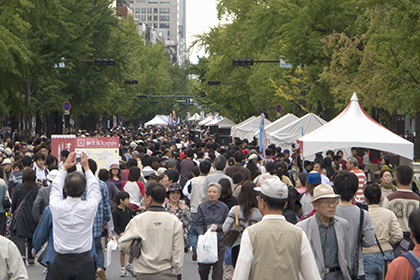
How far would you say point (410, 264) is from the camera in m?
3.97

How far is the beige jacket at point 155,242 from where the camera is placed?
19.4 feet


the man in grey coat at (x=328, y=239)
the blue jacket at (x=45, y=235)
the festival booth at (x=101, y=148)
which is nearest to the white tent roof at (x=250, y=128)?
the festival booth at (x=101, y=148)

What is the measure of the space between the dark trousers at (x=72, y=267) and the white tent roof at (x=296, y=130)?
18.1m

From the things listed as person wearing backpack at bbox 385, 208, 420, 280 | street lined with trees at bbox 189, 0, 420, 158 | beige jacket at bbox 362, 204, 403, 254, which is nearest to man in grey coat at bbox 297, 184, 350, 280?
person wearing backpack at bbox 385, 208, 420, 280

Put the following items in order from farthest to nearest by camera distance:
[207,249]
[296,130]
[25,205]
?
[296,130]
[25,205]
[207,249]

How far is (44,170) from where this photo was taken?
1390cm

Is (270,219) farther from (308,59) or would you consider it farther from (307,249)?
(308,59)

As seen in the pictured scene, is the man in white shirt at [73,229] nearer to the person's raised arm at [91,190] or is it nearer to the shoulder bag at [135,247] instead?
the person's raised arm at [91,190]

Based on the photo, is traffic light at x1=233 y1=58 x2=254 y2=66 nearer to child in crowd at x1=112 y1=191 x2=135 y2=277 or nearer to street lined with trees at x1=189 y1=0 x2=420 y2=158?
street lined with trees at x1=189 y1=0 x2=420 y2=158

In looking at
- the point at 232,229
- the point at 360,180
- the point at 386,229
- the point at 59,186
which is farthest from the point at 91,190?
the point at 360,180

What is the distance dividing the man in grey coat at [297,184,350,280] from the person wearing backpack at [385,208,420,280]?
1329 mm

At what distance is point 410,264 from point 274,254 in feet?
3.00

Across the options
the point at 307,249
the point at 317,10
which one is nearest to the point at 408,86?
the point at 317,10

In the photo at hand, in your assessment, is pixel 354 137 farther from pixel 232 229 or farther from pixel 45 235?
pixel 45 235
